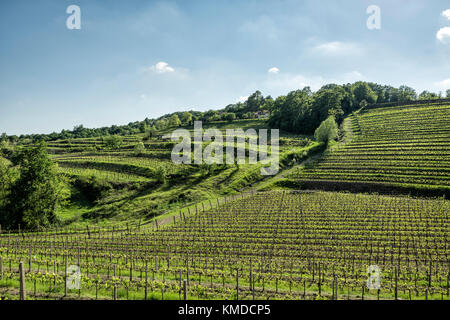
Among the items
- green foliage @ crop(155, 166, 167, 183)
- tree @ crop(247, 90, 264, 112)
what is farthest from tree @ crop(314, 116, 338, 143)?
tree @ crop(247, 90, 264, 112)

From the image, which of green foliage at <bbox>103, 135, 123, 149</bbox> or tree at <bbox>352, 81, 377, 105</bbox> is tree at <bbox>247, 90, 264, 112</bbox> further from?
green foliage at <bbox>103, 135, 123, 149</bbox>

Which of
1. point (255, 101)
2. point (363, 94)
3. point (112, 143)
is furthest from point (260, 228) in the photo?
point (255, 101)

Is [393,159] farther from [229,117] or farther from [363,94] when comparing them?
[229,117]

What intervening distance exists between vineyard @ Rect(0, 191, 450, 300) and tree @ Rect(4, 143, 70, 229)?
13.8ft

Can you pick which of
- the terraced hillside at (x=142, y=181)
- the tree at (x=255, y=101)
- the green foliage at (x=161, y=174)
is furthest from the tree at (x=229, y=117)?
the green foliage at (x=161, y=174)

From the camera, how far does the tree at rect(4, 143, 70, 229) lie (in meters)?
43.5

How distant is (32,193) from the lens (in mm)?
43812

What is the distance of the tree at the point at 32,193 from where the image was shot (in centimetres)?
4347

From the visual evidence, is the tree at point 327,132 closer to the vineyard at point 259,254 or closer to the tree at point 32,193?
the vineyard at point 259,254

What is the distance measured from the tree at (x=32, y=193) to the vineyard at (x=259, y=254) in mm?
4219

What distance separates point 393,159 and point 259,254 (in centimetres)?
5051

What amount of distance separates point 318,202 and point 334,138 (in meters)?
48.5
